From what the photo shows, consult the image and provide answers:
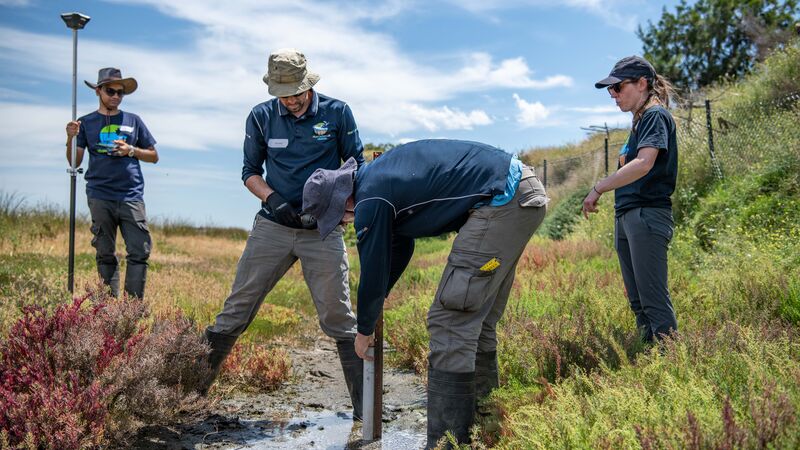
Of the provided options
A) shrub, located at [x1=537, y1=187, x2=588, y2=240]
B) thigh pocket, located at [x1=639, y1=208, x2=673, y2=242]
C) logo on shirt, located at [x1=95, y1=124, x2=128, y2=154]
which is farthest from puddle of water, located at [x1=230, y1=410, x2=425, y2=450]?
shrub, located at [x1=537, y1=187, x2=588, y2=240]

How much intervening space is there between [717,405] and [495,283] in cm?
120

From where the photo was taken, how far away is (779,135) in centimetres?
1134

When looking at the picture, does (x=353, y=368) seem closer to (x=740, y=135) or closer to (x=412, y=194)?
(x=412, y=194)

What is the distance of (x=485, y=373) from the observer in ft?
14.6

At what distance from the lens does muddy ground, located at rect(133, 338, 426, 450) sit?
451 cm

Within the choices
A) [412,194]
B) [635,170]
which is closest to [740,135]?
[635,170]

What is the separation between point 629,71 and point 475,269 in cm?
203

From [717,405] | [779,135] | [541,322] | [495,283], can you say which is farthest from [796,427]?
[779,135]

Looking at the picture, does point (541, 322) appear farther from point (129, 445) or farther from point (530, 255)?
point (530, 255)

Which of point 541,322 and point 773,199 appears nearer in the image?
point 541,322

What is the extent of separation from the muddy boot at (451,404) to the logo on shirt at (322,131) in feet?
5.93

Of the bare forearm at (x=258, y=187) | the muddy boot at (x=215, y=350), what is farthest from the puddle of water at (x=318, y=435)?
the bare forearm at (x=258, y=187)

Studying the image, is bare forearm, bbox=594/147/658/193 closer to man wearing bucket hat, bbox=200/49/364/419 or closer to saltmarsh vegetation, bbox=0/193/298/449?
man wearing bucket hat, bbox=200/49/364/419

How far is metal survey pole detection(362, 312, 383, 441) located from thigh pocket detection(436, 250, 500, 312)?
828 millimetres
